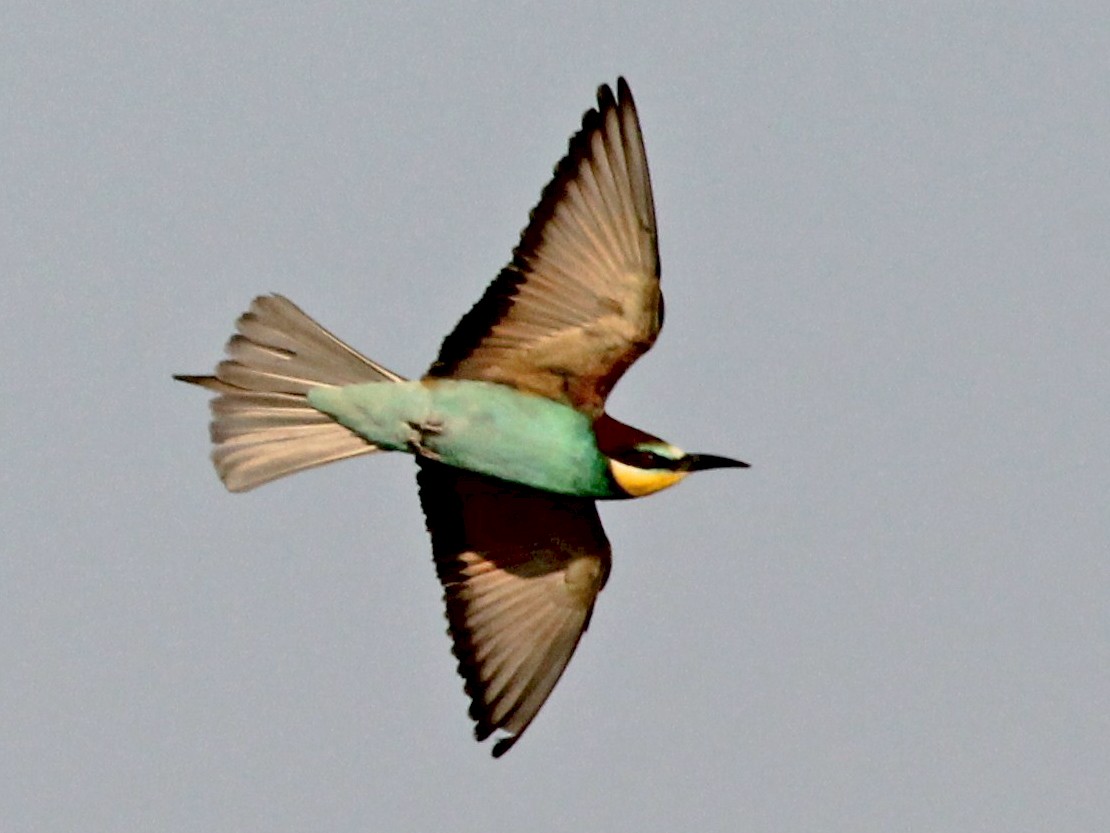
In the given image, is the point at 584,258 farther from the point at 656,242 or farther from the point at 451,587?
the point at 451,587

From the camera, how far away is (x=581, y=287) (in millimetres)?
8555

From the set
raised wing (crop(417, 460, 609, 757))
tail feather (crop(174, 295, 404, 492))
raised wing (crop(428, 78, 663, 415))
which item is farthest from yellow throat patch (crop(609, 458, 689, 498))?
tail feather (crop(174, 295, 404, 492))

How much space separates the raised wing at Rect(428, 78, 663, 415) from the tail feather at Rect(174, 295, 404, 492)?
379mm

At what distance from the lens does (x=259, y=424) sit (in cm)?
902

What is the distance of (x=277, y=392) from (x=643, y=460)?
127 cm

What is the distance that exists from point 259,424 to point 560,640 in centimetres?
140

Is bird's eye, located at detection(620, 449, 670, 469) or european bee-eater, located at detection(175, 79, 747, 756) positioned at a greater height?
european bee-eater, located at detection(175, 79, 747, 756)

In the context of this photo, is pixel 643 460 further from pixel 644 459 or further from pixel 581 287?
pixel 581 287

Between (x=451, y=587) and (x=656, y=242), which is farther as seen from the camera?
(x=451, y=587)

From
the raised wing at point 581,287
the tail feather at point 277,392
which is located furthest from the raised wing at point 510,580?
the raised wing at point 581,287

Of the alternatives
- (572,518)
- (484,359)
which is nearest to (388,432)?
(484,359)

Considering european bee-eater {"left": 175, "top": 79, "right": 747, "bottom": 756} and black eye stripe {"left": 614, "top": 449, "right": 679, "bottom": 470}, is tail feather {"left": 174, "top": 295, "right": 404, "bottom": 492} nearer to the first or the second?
european bee-eater {"left": 175, "top": 79, "right": 747, "bottom": 756}

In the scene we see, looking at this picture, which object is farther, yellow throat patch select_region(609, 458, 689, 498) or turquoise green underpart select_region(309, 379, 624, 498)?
yellow throat patch select_region(609, 458, 689, 498)

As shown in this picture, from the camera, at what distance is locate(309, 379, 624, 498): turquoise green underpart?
8695 millimetres
